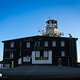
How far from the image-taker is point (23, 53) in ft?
236

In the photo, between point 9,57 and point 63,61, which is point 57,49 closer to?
point 63,61

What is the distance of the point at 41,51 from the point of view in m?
69.8

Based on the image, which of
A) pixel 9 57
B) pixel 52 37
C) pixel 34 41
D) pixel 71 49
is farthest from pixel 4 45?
pixel 71 49

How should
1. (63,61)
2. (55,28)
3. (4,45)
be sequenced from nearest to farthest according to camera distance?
(63,61) → (4,45) → (55,28)

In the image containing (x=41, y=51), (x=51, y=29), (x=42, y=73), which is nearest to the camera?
(x=42, y=73)

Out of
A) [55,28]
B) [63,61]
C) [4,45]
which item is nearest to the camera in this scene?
[63,61]

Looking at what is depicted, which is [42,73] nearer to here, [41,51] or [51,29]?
[41,51]

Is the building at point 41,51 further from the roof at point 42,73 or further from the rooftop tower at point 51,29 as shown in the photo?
the roof at point 42,73

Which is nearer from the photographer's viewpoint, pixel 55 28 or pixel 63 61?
pixel 63 61

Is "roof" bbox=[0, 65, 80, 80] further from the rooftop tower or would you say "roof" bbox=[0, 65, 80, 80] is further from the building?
the rooftop tower

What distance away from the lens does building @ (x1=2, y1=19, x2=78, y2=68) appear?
6962cm

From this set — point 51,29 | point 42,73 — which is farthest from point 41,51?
point 42,73

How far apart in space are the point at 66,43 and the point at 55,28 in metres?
11.1

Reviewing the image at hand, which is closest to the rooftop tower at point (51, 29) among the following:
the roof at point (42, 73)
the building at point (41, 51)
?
the building at point (41, 51)
